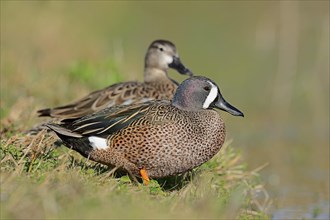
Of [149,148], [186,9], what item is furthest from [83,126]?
[186,9]

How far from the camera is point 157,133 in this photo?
239 inches

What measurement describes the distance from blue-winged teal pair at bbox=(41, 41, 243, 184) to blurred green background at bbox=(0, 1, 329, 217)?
1.63m

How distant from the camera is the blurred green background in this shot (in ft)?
31.6

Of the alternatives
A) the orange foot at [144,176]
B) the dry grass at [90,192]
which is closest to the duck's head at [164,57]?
the dry grass at [90,192]

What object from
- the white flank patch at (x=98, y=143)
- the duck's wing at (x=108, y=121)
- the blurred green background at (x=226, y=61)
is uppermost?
the duck's wing at (x=108, y=121)

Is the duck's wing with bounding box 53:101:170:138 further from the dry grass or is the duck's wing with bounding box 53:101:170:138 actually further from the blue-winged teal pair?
the dry grass

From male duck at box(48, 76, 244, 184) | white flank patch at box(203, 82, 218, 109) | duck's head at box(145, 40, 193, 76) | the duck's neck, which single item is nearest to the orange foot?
male duck at box(48, 76, 244, 184)

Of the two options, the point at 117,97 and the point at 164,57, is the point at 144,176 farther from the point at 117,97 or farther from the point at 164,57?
the point at 164,57

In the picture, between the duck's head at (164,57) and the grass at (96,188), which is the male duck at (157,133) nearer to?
the grass at (96,188)

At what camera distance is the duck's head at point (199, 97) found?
6355 millimetres

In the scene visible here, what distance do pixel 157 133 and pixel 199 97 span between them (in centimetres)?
47

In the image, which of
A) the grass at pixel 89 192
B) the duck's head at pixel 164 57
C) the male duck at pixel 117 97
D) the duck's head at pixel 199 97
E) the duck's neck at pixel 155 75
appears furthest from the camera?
the duck's head at pixel 164 57

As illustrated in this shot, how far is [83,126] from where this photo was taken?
6328 millimetres

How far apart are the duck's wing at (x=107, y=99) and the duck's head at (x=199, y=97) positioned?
1.90 m
